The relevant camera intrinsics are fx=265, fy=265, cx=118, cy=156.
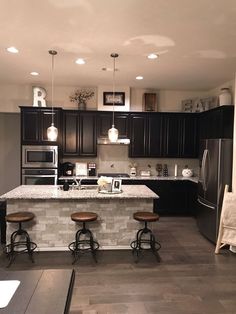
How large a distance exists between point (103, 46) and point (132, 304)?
10.4ft

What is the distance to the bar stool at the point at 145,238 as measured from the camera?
3710 mm

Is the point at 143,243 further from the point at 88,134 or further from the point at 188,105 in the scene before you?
the point at 188,105

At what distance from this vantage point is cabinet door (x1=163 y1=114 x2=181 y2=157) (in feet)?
20.2

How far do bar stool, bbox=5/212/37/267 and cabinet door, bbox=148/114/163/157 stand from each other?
3293mm

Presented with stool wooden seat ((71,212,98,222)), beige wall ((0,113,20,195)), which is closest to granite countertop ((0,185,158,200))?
stool wooden seat ((71,212,98,222))

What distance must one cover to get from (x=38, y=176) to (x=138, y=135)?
240cm

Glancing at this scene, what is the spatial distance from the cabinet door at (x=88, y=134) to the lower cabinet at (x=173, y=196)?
3.96 ft

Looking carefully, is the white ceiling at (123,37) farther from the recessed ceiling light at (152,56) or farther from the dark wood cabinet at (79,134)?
the dark wood cabinet at (79,134)

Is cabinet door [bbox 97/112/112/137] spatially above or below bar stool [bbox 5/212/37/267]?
above

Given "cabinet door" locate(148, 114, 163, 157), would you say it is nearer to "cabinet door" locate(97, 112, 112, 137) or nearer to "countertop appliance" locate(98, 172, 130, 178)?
"countertop appliance" locate(98, 172, 130, 178)

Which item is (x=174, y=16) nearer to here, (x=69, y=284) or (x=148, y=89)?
(x=69, y=284)

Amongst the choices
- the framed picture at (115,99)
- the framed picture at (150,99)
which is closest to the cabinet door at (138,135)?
the framed picture at (150,99)

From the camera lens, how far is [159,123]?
6.15 metres

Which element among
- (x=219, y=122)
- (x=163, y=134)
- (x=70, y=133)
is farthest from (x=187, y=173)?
(x=70, y=133)
